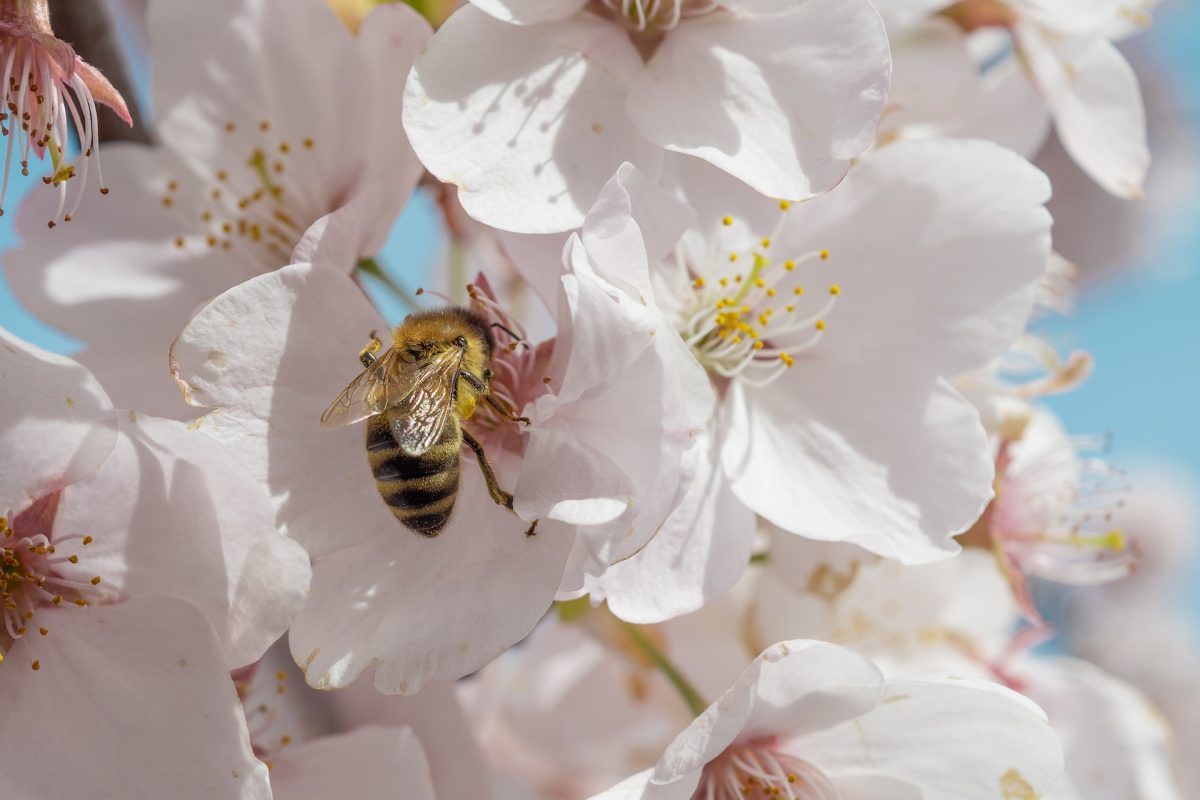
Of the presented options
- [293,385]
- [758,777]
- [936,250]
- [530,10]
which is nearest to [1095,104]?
[936,250]

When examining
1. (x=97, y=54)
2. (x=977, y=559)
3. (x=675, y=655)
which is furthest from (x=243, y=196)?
(x=977, y=559)

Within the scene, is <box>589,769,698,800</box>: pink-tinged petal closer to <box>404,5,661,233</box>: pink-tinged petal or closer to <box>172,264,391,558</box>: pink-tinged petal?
<box>172,264,391,558</box>: pink-tinged petal

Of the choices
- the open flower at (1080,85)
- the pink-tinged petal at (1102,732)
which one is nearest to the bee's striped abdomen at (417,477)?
the open flower at (1080,85)

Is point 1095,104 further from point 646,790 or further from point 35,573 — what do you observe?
point 35,573

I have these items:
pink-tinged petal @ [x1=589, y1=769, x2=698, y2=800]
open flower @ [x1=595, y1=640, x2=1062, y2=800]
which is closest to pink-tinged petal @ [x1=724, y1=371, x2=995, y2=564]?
open flower @ [x1=595, y1=640, x2=1062, y2=800]

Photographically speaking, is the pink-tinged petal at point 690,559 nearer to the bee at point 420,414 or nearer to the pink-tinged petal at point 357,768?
the bee at point 420,414

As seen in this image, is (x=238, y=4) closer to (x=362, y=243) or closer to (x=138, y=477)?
(x=362, y=243)
